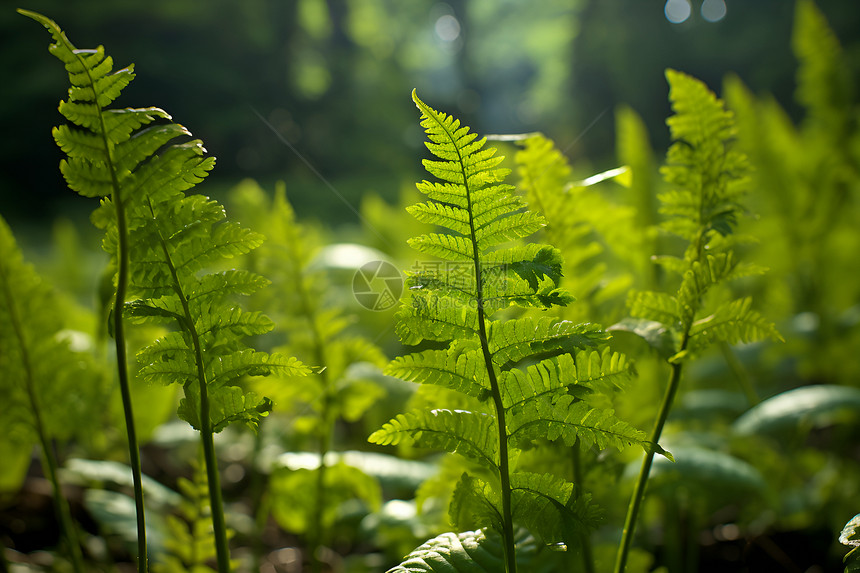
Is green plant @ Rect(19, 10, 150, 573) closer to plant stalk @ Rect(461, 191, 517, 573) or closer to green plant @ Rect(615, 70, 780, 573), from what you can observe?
plant stalk @ Rect(461, 191, 517, 573)

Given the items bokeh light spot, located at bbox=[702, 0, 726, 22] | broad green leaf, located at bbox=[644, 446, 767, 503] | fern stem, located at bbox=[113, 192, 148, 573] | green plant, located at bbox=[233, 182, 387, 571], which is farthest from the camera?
bokeh light spot, located at bbox=[702, 0, 726, 22]

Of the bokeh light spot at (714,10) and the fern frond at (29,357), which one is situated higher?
the bokeh light spot at (714,10)

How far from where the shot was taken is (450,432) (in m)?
0.53

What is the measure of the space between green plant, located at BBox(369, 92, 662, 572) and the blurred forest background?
8513mm

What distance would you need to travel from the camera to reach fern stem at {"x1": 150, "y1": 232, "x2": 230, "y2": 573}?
1.75 feet

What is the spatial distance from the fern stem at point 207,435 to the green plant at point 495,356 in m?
0.17

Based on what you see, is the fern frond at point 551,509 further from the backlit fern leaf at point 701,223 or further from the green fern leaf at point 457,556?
the backlit fern leaf at point 701,223

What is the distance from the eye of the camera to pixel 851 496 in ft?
4.42

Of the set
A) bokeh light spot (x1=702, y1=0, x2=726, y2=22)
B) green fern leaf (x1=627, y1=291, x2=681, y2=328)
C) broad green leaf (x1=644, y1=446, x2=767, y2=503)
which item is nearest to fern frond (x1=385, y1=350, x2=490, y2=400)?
green fern leaf (x1=627, y1=291, x2=681, y2=328)

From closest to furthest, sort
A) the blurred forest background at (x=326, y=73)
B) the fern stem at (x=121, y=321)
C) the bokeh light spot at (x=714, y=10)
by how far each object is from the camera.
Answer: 1. the fern stem at (x=121, y=321)
2. the blurred forest background at (x=326, y=73)
3. the bokeh light spot at (x=714, y=10)

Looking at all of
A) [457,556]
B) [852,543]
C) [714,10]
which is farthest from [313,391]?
[714,10]

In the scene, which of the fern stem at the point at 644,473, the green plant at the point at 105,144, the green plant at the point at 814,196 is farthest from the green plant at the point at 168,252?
the green plant at the point at 814,196

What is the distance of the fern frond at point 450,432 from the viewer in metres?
0.51

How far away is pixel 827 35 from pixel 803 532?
4.92ft
